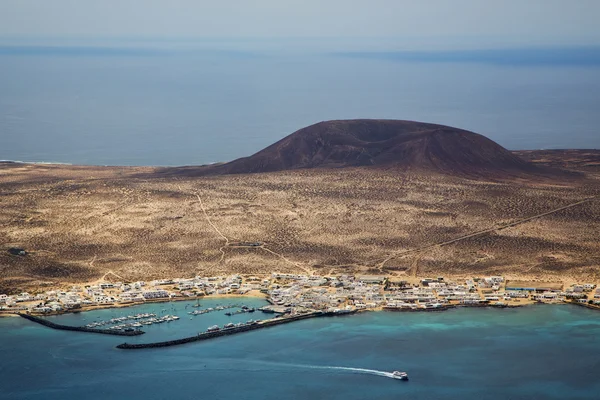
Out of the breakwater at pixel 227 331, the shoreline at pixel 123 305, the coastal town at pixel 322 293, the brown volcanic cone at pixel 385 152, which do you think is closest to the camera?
the breakwater at pixel 227 331

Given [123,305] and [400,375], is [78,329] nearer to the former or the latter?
[123,305]

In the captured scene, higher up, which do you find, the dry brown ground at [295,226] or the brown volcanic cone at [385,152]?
the brown volcanic cone at [385,152]

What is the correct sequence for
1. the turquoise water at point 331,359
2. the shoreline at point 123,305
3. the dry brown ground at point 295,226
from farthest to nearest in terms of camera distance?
the dry brown ground at point 295,226
the shoreline at point 123,305
the turquoise water at point 331,359

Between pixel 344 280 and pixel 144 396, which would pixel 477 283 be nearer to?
pixel 344 280

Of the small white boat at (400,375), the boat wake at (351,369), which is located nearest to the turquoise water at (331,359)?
the boat wake at (351,369)

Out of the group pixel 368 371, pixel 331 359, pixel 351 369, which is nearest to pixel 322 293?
pixel 331 359

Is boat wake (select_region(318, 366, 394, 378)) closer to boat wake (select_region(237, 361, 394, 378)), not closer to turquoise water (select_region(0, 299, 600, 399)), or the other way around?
boat wake (select_region(237, 361, 394, 378))

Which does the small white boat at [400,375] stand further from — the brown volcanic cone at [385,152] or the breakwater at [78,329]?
the brown volcanic cone at [385,152]

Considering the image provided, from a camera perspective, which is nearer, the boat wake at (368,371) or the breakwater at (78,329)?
the boat wake at (368,371)
